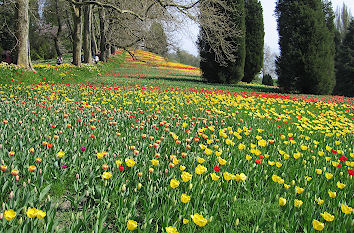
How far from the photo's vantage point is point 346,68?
837 inches

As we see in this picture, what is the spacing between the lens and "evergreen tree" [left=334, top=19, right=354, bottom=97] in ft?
69.0

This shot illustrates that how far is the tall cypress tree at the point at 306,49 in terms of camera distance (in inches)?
589

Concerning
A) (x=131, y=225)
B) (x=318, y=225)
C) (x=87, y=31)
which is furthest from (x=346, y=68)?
(x=131, y=225)

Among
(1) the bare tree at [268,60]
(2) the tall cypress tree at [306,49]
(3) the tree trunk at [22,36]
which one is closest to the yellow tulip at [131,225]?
(3) the tree trunk at [22,36]

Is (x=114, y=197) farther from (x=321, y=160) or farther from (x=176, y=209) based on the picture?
(x=321, y=160)

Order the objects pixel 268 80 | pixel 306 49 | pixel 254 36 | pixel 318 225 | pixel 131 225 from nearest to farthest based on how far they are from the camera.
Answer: pixel 131 225 < pixel 318 225 < pixel 306 49 < pixel 254 36 < pixel 268 80

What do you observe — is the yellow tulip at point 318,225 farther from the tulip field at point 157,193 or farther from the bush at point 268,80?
the bush at point 268,80

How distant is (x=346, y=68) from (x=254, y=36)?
811cm

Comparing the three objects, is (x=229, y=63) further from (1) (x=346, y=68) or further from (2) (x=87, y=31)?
(2) (x=87, y=31)

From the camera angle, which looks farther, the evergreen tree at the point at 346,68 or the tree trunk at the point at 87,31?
the evergreen tree at the point at 346,68

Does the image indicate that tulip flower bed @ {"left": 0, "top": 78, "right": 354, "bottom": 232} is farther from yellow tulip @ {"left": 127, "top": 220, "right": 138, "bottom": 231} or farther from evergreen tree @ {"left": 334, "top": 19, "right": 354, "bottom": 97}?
evergreen tree @ {"left": 334, "top": 19, "right": 354, "bottom": 97}

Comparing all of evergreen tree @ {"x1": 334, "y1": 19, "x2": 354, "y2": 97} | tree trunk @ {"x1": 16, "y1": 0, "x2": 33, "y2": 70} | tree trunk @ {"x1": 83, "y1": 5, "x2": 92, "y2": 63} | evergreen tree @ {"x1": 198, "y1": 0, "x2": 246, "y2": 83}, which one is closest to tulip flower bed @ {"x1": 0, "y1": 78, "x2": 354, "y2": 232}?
tree trunk @ {"x1": 16, "y1": 0, "x2": 33, "y2": 70}

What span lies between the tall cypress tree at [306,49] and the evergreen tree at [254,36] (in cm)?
708

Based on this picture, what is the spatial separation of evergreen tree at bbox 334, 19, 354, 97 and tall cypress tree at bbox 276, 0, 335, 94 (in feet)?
22.3
